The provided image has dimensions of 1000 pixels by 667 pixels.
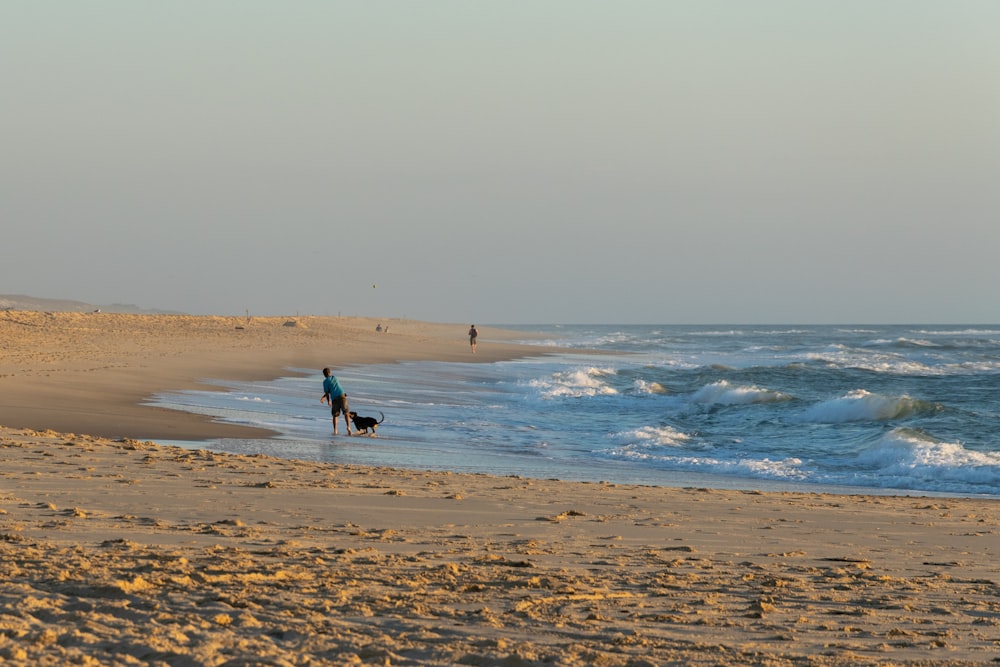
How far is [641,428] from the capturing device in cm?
1825

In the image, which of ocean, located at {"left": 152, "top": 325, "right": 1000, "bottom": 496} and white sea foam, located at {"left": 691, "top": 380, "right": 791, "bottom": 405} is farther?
white sea foam, located at {"left": 691, "top": 380, "right": 791, "bottom": 405}

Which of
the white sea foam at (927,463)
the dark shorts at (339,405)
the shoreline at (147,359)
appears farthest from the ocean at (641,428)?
the shoreline at (147,359)

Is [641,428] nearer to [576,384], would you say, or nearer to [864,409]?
[864,409]

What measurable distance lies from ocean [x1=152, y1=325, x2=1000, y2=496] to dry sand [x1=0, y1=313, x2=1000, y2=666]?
7.10 ft

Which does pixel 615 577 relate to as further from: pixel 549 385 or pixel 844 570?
pixel 549 385

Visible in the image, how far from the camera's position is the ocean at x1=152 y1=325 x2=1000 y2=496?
44.2 ft

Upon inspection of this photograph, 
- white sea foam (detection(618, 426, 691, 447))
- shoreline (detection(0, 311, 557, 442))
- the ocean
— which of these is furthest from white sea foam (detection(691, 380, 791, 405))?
shoreline (detection(0, 311, 557, 442))

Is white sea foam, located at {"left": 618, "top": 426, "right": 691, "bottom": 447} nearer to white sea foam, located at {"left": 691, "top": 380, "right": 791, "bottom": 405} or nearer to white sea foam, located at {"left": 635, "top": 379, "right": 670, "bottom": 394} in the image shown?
white sea foam, located at {"left": 691, "top": 380, "right": 791, "bottom": 405}

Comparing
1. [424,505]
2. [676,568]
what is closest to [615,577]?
[676,568]

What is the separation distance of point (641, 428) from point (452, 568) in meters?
12.3

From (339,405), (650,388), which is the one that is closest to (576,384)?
(650,388)

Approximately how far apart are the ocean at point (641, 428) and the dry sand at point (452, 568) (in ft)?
7.10

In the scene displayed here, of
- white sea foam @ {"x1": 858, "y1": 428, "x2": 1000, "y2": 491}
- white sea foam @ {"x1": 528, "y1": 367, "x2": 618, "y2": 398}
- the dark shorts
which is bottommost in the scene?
white sea foam @ {"x1": 858, "y1": 428, "x2": 1000, "y2": 491}

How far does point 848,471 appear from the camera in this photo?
14562 millimetres
